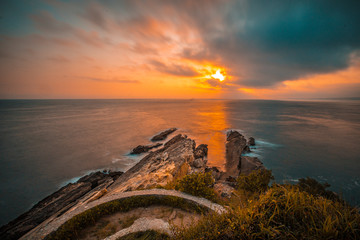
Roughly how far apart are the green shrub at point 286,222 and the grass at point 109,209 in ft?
5.82

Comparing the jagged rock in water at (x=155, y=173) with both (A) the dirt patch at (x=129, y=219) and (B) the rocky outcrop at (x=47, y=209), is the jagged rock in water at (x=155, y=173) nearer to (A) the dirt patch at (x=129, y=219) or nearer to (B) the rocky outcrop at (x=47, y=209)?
(A) the dirt patch at (x=129, y=219)

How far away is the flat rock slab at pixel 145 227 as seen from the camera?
20.0 feet

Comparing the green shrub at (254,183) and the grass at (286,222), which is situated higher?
the grass at (286,222)

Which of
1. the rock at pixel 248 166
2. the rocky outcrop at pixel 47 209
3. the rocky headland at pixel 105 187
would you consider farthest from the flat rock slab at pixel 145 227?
the rock at pixel 248 166

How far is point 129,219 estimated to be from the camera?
23.6 ft

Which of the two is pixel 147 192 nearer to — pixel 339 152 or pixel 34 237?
pixel 34 237

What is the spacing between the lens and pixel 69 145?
33469mm

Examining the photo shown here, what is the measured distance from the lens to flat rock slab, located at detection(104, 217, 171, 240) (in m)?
6.08

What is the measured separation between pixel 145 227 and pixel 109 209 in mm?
2563

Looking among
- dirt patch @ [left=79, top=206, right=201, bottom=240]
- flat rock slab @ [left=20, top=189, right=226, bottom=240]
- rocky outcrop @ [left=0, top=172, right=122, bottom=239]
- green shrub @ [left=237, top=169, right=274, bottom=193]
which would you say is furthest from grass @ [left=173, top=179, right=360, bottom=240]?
rocky outcrop @ [left=0, top=172, right=122, bottom=239]

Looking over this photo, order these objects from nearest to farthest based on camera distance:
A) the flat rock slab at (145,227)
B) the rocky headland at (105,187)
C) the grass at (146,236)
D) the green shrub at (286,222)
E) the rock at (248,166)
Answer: the green shrub at (286,222)
the grass at (146,236)
the flat rock slab at (145,227)
the rocky headland at (105,187)
the rock at (248,166)

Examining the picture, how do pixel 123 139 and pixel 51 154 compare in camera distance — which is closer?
pixel 51 154

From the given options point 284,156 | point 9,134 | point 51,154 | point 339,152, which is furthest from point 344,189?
point 9,134

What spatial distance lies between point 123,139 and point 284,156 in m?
37.3
